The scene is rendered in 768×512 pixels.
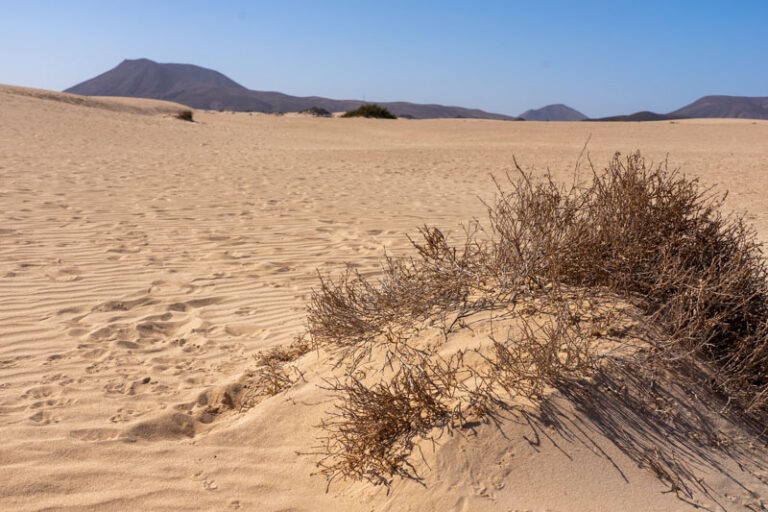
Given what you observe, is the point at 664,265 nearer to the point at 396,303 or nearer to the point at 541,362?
the point at 541,362

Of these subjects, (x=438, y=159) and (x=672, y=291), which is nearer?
(x=672, y=291)

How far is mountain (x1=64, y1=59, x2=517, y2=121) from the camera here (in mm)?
83750

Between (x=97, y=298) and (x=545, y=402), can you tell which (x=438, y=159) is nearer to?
(x=97, y=298)

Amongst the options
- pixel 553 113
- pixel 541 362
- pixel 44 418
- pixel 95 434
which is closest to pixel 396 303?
pixel 541 362

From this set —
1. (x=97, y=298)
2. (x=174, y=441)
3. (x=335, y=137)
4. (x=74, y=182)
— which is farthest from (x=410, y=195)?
(x=335, y=137)

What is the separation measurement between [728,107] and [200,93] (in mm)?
75859

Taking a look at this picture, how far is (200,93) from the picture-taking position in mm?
92188

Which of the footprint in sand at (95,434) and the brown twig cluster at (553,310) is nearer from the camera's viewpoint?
the brown twig cluster at (553,310)

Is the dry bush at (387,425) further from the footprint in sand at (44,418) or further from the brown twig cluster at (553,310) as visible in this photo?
the footprint in sand at (44,418)

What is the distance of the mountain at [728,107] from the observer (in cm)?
7462

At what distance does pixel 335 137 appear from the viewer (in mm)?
25766

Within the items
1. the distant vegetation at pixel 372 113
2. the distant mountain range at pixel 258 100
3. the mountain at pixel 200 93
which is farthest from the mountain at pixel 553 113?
the distant vegetation at pixel 372 113

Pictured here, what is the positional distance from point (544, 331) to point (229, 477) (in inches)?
62.0

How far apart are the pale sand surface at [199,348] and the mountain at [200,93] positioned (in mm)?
60651
